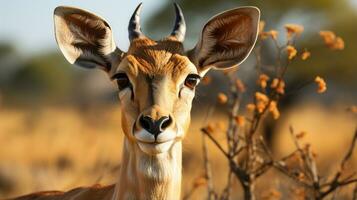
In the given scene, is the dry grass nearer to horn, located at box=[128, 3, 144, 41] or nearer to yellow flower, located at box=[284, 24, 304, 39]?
horn, located at box=[128, 3, 144, 41]

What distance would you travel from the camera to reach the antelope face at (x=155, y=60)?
6113 millimetres

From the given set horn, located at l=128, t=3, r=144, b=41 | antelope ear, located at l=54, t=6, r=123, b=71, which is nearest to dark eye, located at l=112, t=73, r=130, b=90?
antelope ear, located at l=54, t=6, r=123, b=71

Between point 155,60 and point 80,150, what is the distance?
13935mm

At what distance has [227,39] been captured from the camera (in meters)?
7.26

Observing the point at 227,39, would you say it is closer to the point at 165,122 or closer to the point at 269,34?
the point at 165,122

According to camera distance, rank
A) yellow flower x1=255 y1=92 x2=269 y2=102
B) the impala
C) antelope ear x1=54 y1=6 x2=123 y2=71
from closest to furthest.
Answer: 1. the impala
2. antelope ear x1=54 y1=6 x2=123 y2=71
3. yellow flower x1=255 y1=92 x2=269 y2=102

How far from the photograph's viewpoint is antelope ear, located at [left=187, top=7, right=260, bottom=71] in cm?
704

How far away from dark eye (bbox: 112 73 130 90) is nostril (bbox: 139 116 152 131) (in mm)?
598

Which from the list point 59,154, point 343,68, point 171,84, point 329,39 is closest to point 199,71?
point 171,84

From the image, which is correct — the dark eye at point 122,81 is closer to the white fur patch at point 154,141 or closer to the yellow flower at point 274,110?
the white fur patch at point 154,141

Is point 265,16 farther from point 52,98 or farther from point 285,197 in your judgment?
point 52,98

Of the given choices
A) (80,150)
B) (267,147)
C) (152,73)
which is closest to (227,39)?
(152,73)

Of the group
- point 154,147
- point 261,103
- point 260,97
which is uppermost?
point 154,147

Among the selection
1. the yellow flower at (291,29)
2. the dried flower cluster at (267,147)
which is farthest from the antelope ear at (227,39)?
the yellow flower at (291,29)
